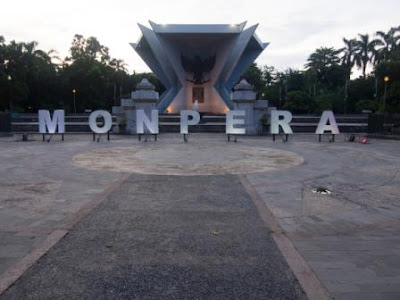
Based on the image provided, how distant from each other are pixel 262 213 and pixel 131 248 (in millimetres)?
3158

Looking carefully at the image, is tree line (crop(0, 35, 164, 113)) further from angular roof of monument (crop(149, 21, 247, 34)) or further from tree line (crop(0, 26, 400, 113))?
angular roof of monument (crop(149, 21, 247, 34))

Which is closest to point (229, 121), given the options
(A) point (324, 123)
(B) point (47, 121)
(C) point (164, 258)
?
(A) point (324, 123)

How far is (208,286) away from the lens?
4469 millimetres

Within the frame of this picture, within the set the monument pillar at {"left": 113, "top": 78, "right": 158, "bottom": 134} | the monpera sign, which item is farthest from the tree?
the monpera sign

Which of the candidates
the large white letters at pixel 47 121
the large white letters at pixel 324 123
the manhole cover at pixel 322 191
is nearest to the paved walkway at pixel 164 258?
the manhole cover at pixel 322 191

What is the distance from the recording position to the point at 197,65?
46625 mm

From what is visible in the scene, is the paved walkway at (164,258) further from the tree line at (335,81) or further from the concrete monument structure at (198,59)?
the tree line at (335,81)

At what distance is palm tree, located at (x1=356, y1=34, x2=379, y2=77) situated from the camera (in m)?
64.7

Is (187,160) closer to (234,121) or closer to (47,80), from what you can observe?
(234,121)

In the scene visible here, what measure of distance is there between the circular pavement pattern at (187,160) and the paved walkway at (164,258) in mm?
4631

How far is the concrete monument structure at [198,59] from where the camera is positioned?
41812mm

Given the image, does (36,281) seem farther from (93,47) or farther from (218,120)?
(93,47)

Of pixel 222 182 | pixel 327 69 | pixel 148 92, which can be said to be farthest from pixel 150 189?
pixel 327 69

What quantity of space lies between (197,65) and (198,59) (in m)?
0.82
